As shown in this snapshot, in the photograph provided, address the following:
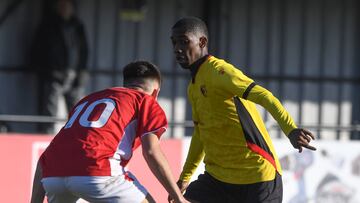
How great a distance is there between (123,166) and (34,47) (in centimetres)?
911

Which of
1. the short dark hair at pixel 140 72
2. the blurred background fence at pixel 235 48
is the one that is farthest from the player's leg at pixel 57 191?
the blurred background fence at pixel 235 48

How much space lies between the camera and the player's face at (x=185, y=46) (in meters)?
7.50

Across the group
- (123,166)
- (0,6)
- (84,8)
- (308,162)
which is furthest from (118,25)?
(123,166)

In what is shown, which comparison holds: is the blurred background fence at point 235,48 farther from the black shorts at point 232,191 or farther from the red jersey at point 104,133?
the red jersey at point 104,133

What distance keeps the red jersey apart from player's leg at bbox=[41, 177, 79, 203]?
0.14ft

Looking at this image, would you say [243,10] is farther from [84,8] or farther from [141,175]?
[141,175]

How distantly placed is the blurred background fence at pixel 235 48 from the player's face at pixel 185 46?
8.49 meters

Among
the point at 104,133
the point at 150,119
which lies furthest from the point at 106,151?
the point at 150,119

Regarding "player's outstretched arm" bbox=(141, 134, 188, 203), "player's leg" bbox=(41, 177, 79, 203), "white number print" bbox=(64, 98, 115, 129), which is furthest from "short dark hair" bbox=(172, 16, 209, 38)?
"player's leg" bbox=(41, 177, 79, 203)

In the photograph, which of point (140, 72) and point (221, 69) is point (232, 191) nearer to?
point (221, 69)

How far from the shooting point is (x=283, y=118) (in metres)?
6.88

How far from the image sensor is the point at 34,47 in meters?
15.6

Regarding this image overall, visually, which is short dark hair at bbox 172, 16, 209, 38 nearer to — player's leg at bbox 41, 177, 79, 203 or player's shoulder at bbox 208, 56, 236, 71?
player's shoulder at bbox 208, 56, 236, 71

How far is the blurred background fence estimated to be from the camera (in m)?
15.9
